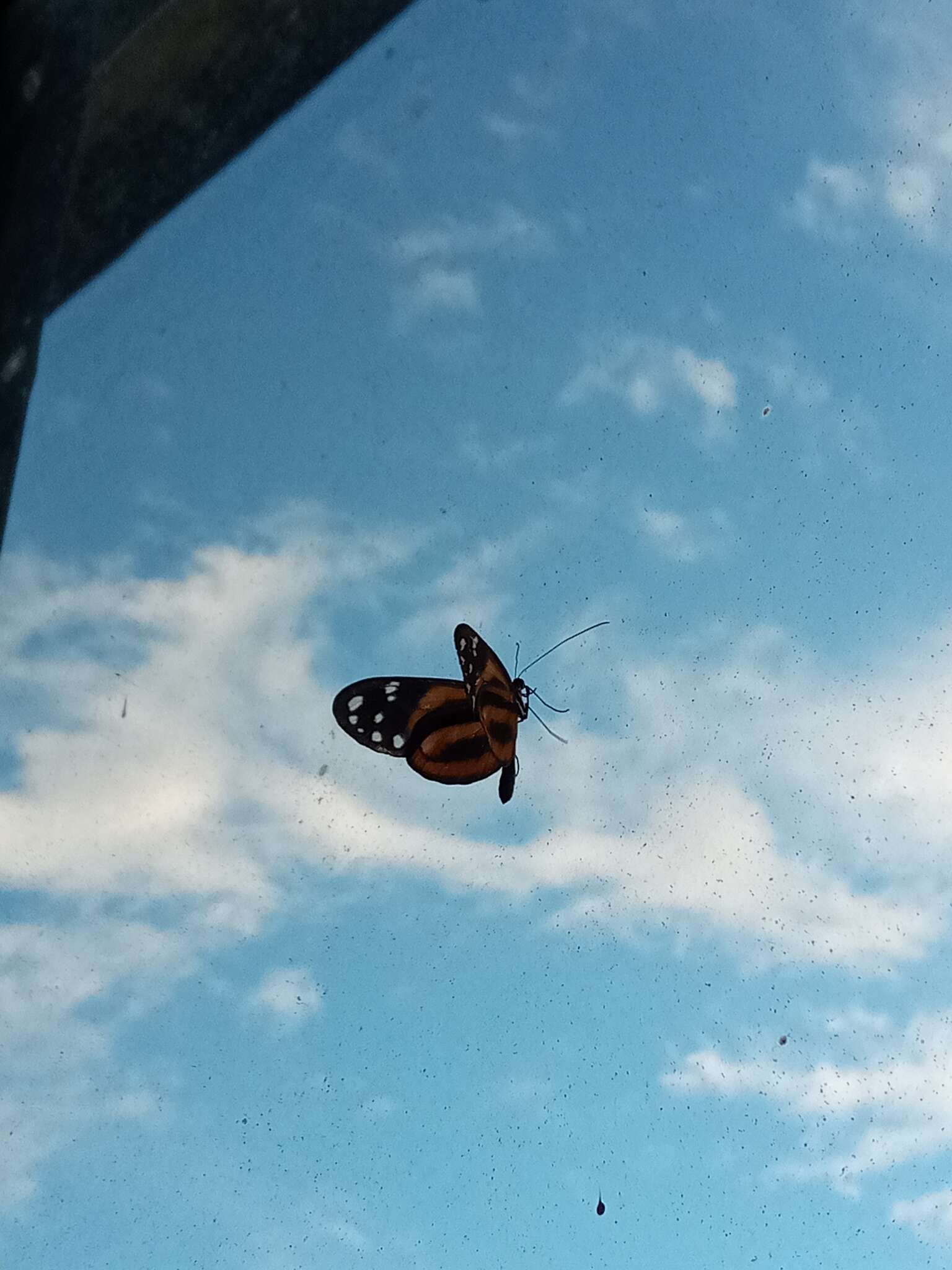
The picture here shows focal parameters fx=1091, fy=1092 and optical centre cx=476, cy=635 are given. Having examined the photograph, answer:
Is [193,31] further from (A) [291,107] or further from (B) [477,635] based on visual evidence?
(B) [477,635]

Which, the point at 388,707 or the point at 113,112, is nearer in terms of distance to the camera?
the point at 113,112

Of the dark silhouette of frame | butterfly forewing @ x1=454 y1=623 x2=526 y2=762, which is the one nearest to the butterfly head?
butterfly forewing @ x1=454 y1=623 x2=526 y2=762

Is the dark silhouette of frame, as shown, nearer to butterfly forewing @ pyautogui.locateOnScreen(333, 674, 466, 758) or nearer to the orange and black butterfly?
the orange and black butterfly

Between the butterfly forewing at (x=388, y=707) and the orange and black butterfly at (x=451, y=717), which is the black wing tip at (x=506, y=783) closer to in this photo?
the orange and black butterfly at (x=451, y=717)

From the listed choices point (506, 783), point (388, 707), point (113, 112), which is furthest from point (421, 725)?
point (113, 112)

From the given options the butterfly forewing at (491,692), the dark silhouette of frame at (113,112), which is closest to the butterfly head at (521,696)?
the butterfly forewing at (491,692)

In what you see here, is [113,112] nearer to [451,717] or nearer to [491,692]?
[491,692]
